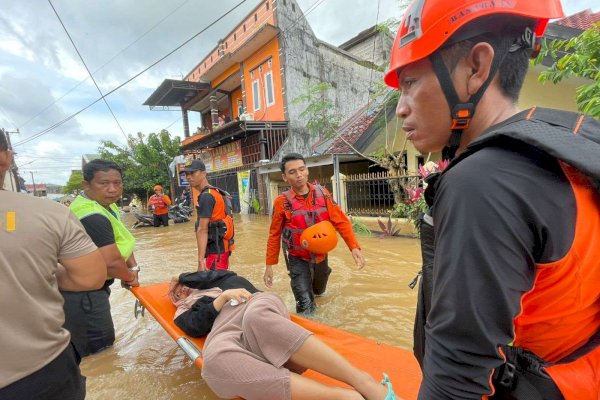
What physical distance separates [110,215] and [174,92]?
1786 centimetres

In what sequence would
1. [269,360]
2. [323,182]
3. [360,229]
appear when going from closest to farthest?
[269,360] → [360,229] → [323,182]

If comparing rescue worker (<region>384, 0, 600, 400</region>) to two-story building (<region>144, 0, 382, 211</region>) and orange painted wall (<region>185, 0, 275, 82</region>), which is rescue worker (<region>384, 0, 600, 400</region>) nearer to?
two-story building (<region>144, 0, 382, 211</region>)

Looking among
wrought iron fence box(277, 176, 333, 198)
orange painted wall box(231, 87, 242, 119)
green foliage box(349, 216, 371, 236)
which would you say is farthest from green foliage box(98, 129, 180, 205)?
green foliage box(349, 216, 371, 236)

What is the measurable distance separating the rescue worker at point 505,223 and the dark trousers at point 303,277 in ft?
9.18

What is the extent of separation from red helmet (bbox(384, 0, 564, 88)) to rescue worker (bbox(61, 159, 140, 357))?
251 cm

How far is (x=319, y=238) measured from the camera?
3119mm

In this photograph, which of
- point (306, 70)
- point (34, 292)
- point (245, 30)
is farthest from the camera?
point (245, 30)

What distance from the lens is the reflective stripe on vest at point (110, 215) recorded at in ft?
8.06

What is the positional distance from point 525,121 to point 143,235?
12314 mm

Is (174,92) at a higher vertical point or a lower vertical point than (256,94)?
higher

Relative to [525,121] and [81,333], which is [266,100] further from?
[525,121]

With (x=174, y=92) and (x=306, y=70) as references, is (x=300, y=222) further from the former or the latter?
(x=174, y=92)

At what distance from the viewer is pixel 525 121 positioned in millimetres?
611

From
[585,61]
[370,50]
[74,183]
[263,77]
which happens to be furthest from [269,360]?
[74,183]
